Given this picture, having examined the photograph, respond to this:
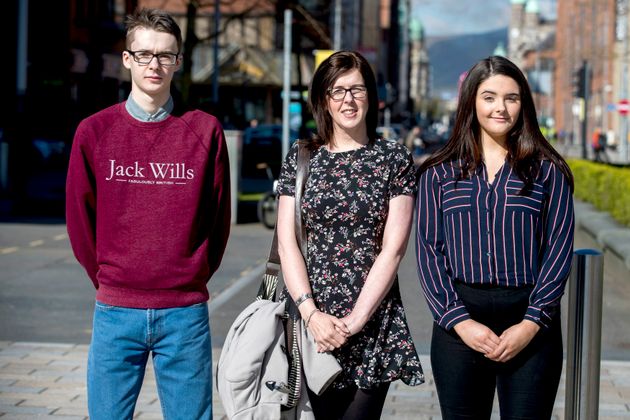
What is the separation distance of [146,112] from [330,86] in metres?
0.68

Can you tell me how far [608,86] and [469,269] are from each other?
90.6m

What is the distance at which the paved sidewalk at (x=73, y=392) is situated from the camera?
669 centimetres

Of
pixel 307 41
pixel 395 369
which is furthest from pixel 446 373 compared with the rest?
pixel 307 41

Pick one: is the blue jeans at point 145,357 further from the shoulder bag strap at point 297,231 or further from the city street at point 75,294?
the city street at point 75,294

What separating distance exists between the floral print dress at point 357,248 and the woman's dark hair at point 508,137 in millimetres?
195

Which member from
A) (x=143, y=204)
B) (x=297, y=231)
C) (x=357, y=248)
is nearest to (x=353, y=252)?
(x=357, y=248)

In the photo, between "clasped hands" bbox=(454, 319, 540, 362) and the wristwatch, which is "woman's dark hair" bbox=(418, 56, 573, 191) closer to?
"clasped hands" bbox=(454, 319, 540, 362)

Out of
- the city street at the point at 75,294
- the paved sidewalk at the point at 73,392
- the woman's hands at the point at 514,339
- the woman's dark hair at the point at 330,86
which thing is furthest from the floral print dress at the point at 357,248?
the city street at the point at 75,294

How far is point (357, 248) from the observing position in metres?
4.17

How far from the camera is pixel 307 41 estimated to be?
6469cm

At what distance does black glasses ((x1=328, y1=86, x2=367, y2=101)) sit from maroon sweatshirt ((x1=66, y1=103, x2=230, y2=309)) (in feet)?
1.55

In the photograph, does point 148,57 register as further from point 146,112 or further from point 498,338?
point 498,338

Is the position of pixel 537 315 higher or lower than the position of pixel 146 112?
lower

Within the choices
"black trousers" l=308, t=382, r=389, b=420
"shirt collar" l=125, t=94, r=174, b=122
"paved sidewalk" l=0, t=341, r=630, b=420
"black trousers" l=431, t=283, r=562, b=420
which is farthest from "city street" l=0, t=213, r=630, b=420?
"shirt collar" l=125, t=94, r=174, b=122
